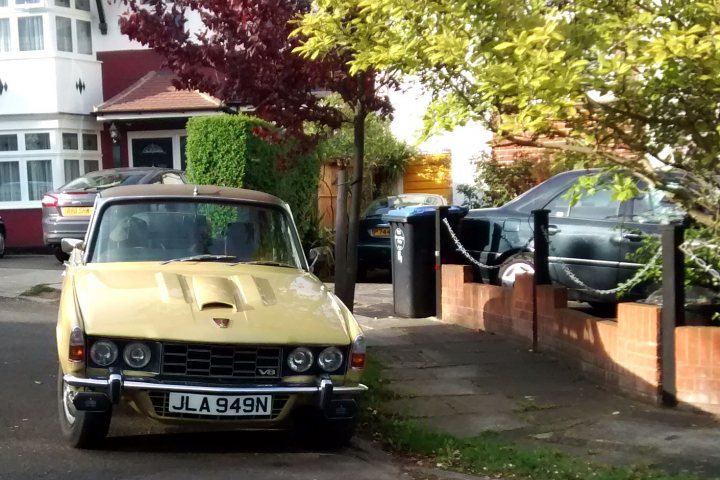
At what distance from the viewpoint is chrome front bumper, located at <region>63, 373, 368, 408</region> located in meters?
5.53

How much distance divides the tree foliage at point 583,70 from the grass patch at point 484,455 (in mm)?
2063

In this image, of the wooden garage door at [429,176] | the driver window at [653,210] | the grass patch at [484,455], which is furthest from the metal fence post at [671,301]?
the wooden garage door at [429,176]

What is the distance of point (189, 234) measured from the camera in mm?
7062

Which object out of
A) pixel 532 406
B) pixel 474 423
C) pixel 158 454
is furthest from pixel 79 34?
pixel 158 454

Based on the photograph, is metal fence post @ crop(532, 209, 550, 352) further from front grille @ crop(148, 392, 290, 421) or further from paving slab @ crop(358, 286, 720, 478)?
front grille @ crop(148, 392, 290, 421)

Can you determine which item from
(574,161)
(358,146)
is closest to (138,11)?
(358,146)

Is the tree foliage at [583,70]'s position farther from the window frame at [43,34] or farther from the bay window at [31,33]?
the bay window at [31,33]

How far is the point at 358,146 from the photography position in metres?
9.34

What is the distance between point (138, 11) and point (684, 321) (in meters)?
5.48

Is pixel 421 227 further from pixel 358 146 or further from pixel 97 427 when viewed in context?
pixel 97 427

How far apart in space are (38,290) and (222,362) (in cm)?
898

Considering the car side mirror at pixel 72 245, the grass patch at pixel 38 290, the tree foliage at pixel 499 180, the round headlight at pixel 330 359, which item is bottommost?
the grass patch at pixel 38 290

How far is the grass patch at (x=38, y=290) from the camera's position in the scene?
13638 millimetres

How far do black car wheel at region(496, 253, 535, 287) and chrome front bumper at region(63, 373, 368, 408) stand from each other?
5.34 meters
